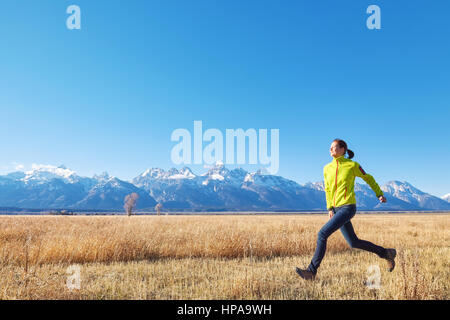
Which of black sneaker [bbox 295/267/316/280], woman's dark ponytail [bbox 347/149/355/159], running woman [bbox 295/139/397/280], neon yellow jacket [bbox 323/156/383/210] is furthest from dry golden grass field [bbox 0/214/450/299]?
woman's dark ponytail [bbox 347/149/355/159]

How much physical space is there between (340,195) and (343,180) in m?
0.28

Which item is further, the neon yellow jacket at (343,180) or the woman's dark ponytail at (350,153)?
the woman's dark ponytail at (350,153)

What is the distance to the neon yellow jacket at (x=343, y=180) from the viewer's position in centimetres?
510

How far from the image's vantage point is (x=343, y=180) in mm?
5125

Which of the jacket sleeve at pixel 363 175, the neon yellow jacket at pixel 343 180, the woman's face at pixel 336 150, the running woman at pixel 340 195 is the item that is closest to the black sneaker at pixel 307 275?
the running woman at pixel 340 195

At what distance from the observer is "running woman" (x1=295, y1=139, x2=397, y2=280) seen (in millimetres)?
5086

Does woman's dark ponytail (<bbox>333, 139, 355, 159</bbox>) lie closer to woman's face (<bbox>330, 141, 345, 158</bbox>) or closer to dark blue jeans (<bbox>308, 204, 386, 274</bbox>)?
woman's face (<bbox>330, 141, 345, 158</bbox>)

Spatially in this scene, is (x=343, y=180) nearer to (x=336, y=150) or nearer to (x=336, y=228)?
(x=336, y=150)

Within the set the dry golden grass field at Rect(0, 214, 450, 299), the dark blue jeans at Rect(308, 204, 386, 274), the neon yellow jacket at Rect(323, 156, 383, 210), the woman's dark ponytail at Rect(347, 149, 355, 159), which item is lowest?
Result: the dry golden grass field at Rect(0, 214, 450, 299)

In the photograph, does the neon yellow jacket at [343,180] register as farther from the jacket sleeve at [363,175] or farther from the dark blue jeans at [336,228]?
the dark blue jeans at [336,228]
